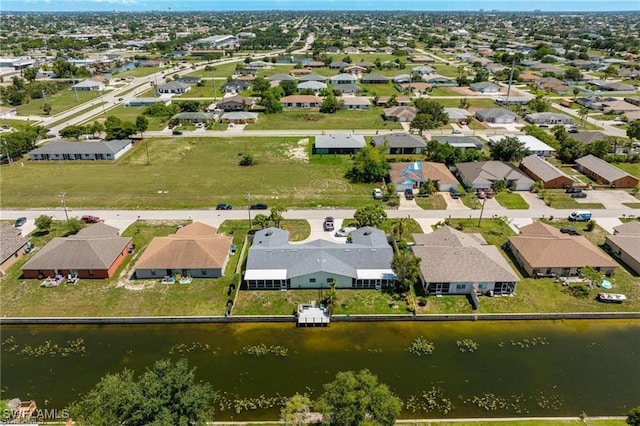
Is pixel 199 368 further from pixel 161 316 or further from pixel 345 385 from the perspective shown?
pixel 345 385

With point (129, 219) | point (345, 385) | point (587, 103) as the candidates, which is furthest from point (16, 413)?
point (587, 103)

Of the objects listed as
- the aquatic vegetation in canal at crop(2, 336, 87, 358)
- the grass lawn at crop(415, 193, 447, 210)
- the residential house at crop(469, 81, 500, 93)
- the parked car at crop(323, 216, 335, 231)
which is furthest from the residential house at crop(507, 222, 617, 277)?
the residential house at crop(469, 81, 500, 93)

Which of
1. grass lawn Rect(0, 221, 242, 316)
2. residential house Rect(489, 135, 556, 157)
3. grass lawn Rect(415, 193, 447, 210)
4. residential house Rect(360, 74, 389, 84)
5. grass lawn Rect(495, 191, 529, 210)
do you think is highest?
residential house Rect(360, 74, 389, 84)

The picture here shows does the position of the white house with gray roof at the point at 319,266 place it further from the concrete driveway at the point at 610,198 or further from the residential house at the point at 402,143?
the residential house at the point at 402,143

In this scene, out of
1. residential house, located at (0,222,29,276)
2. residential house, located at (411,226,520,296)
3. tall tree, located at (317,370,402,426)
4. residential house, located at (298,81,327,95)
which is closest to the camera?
tall tree, located at (317,370,402,426)

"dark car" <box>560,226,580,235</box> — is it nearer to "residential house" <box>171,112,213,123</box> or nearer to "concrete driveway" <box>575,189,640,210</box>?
"concrete driveway" <box>575,189,640,210</box>
